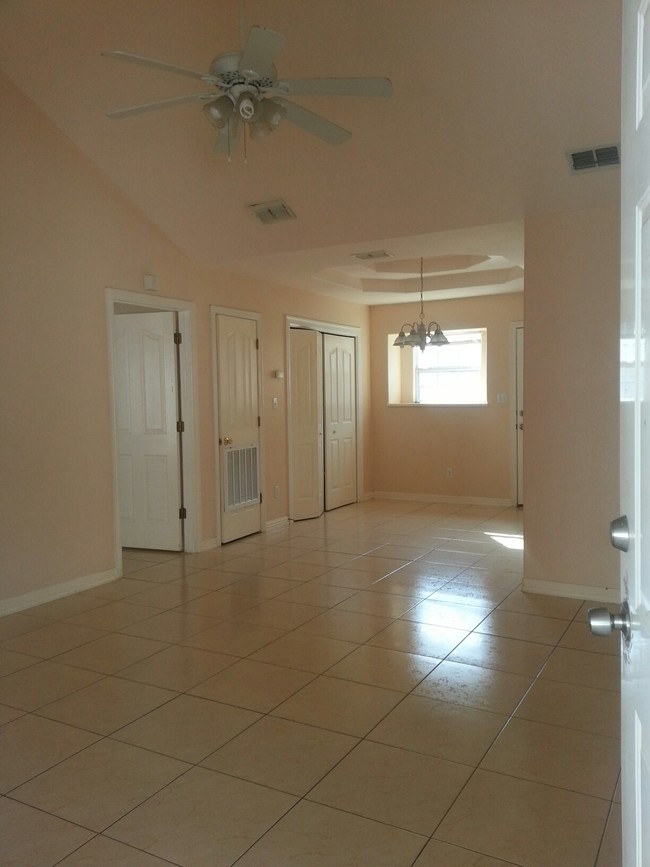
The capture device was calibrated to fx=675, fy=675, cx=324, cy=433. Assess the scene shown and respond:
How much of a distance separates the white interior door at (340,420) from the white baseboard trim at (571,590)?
3.70 meters

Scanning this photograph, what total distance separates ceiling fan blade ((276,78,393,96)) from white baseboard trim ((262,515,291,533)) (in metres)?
4.92

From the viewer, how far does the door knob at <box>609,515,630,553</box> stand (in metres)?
1.14

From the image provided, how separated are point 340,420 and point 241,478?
7.06 ft

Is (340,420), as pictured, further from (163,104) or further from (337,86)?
(337,86)

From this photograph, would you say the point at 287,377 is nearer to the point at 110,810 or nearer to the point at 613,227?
the point at 613,227

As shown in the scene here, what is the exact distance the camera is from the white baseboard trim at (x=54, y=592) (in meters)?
4.41

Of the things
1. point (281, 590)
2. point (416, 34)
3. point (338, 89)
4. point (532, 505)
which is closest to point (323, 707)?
point (281, 590)

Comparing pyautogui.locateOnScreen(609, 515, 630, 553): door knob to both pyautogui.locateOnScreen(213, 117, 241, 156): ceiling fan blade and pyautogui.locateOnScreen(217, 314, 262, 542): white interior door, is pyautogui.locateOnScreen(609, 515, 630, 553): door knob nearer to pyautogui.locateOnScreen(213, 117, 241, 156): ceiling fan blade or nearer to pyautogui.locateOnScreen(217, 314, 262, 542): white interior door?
pyautogui.locateOnScreen(213, 117, 241, 156): ceiling fan blade

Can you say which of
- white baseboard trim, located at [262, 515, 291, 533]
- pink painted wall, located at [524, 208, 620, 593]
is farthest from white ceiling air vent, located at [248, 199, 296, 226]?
white baseboard trim, located at [262, 515, 291, 533]

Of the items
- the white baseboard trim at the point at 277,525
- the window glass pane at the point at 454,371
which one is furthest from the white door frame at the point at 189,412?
the window glass pane at the point at 454,371

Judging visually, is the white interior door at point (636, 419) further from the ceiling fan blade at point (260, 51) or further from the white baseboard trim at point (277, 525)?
the white baseboard trim at point (277, 525)

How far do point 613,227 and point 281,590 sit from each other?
3327mm

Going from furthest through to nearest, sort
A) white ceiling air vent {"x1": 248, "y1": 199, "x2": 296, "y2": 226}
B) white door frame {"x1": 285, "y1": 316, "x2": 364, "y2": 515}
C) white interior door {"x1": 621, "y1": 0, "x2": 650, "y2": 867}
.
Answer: white door frame {"x1": 285, "y1": 316, "x2": 364, "y2": 515} < white ceiling air vent {"x1": 248, "y1": 199, "x2": 296, "y2": 226} < white interior door {"x1": 621, "y1": 0, "x2": 650, "y2": 867}

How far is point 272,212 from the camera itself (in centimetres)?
511
